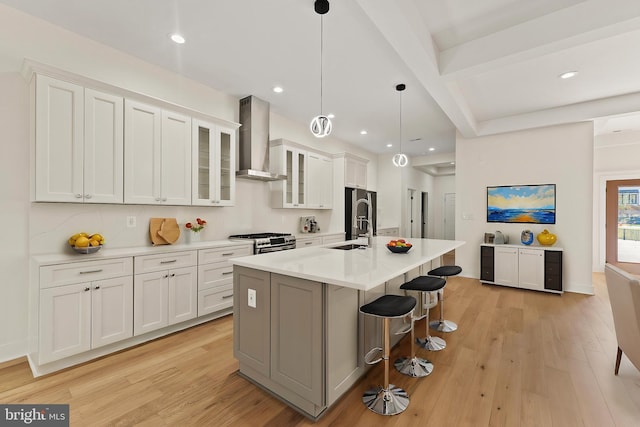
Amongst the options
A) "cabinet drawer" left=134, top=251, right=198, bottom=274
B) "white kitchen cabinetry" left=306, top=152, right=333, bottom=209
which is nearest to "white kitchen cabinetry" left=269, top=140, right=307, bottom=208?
"white kitchen cabinetry" left=306, top=152, right=333, bottom=209

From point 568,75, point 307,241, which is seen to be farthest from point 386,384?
point 568,75

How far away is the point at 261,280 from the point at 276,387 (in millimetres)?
742

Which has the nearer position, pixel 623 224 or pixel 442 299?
pixel 442 299

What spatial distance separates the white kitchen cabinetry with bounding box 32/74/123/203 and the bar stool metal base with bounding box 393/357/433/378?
9.87 feet

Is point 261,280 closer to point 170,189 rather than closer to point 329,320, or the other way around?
point 329,320

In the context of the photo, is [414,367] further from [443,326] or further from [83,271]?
[83,271]

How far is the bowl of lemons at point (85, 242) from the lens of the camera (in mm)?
2433

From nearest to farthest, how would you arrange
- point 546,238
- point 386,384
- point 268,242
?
1. point 386,384
2. point 268,242
3. point 546,238

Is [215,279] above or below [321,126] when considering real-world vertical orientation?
below

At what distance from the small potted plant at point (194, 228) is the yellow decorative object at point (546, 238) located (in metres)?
5.28

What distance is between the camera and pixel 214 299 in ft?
10.8

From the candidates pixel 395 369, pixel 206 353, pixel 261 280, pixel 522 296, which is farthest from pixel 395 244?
pixel 522 296

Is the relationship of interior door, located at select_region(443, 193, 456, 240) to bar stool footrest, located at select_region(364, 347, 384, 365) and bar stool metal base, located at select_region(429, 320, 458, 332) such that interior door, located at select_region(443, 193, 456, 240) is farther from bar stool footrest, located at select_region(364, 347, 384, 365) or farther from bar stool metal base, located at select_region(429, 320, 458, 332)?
bar stool footrest, located at select_region(364, 347, 384, 365)

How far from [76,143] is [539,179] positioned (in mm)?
6413
